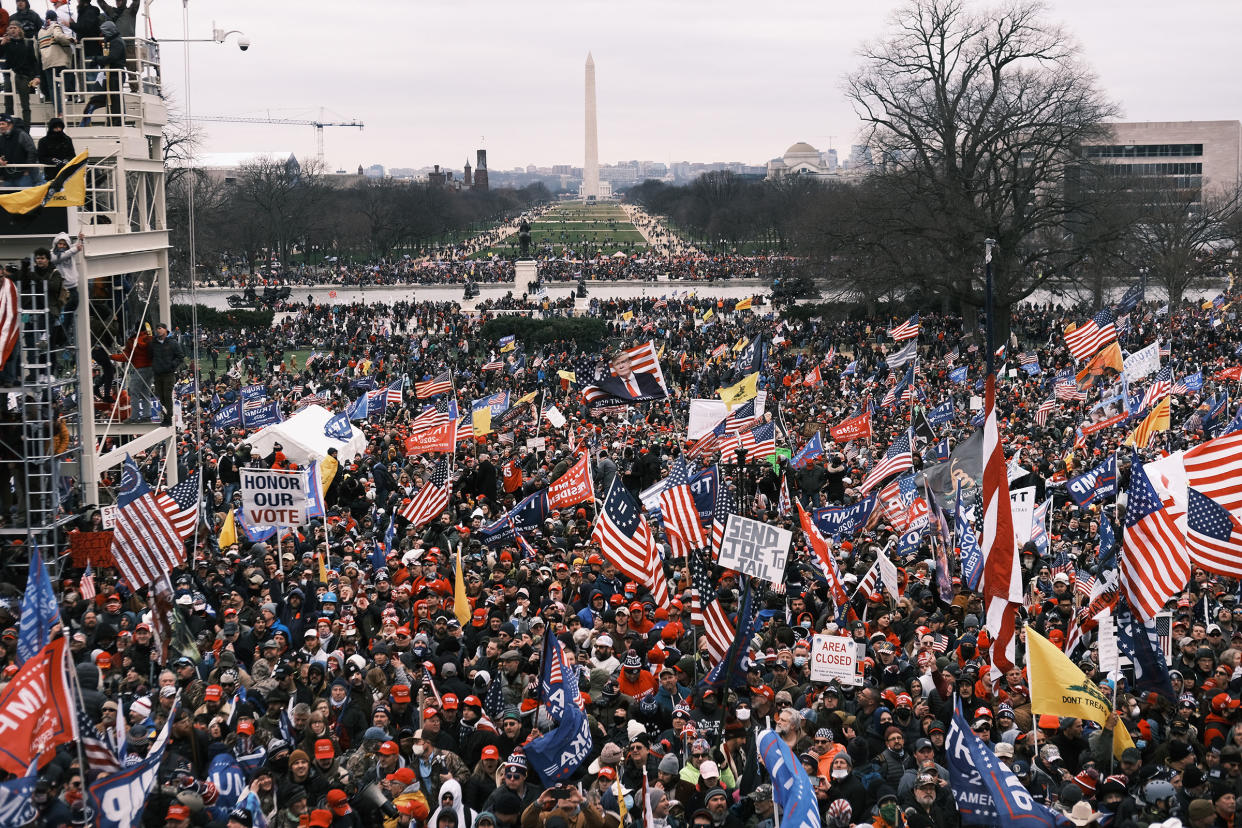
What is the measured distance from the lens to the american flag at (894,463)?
20.2 m

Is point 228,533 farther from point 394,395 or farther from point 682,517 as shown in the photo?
point 394,395

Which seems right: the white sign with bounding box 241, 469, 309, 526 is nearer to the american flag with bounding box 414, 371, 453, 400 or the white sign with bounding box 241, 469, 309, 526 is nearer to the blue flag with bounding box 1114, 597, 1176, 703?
the blue flag with bounding box 1114, 597, 1176, 703

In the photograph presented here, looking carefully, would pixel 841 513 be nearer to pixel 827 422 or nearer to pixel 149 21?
pixel 149 21

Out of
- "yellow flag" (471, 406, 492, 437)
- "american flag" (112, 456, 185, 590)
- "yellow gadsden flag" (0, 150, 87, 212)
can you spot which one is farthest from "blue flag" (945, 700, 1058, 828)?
"yellow flag" (471, 406, 492, 437)

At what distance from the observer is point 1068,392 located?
28953 millimetres

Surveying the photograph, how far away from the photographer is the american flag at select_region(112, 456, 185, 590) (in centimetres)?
1412

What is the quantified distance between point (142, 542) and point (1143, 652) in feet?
30.1

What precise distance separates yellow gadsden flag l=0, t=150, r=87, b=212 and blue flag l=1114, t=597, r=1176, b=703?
422 inches

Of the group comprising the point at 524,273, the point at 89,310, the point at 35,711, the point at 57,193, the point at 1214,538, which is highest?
the point at 57,193

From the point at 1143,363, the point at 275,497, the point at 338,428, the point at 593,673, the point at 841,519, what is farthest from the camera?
the point at 1143,363

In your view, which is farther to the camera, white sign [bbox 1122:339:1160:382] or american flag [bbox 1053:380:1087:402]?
american flag [bbox 1053:380:1087:402]

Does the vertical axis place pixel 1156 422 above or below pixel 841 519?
above

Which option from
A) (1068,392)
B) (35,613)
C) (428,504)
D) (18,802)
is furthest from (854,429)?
(18,802)

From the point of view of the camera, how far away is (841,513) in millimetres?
18000
